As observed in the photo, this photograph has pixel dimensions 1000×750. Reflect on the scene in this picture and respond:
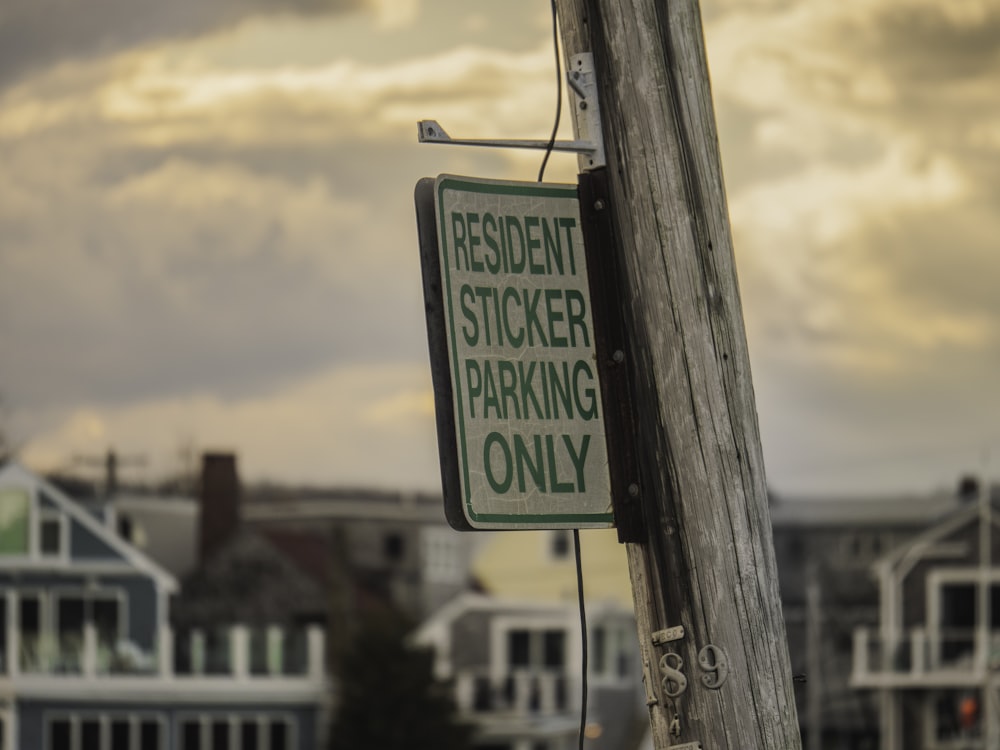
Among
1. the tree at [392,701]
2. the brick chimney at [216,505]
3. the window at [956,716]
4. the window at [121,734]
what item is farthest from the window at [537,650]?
the brick chimney at [216,505]

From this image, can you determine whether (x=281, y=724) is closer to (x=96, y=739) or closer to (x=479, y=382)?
(x=96, y=739)

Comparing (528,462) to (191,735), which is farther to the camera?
(191,735)

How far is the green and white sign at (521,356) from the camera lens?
405cm

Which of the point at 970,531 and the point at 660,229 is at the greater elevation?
the point at 970,531

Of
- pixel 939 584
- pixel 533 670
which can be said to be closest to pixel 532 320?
pixel 533 670

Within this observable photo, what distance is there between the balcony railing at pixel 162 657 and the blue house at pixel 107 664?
0.04 meters

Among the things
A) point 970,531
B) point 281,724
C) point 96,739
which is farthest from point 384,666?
point 970,531

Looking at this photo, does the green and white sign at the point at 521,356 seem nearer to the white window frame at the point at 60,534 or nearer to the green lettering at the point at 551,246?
the green lettering at the point at 551,246

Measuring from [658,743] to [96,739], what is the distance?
50.8 meters

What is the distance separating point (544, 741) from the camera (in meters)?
52.4

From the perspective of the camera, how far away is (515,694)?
172ft

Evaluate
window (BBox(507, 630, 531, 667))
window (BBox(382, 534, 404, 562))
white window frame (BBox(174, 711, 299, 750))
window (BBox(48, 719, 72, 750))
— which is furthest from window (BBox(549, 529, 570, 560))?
window (BBox(48, 719, 72, 750))

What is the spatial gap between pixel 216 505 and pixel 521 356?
A: 187ft

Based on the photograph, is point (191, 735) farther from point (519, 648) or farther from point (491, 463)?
point (491, 463)
